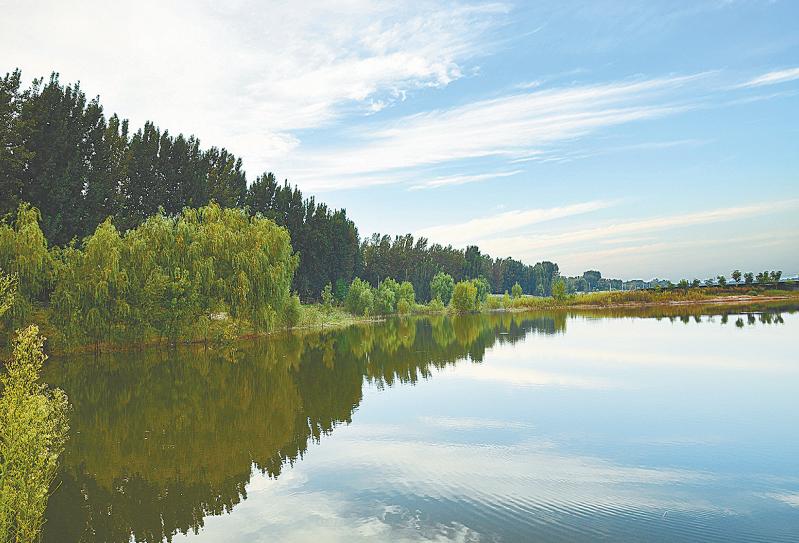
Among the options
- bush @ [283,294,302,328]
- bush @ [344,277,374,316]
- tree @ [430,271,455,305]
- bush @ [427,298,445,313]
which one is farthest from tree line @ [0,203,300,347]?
tree @ [430,271,455,305]

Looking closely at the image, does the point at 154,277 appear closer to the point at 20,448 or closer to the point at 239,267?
the point at 239,267

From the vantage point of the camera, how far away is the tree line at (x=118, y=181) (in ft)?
125

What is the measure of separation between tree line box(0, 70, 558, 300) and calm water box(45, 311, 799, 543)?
17.0 metres

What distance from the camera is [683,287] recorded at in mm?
98312

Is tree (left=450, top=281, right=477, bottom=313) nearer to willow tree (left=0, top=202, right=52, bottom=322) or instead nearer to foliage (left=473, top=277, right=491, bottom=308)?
foliage (left=473, top=277, right=491, bottom=308)

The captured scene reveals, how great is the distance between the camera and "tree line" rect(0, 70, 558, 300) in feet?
125

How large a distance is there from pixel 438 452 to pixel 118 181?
151ft

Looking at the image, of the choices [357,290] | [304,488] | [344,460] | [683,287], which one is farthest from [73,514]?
[683,287]

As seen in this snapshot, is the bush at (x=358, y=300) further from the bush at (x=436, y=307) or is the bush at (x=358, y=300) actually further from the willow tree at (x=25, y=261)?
the willow tree at (x=25, y=261)

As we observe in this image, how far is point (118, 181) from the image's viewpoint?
1955 inches

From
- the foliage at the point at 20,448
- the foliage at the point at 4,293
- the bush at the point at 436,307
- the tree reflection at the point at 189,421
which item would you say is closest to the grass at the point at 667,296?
the bush at the point at 436,307

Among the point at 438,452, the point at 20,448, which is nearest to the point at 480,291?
the point at 438,452

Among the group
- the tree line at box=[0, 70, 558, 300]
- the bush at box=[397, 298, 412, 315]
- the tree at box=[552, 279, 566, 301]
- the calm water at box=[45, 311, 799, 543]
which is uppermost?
the tree line at box=[0, 70, 558, 300]

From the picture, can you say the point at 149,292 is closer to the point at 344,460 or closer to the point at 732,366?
the point at 344,460
